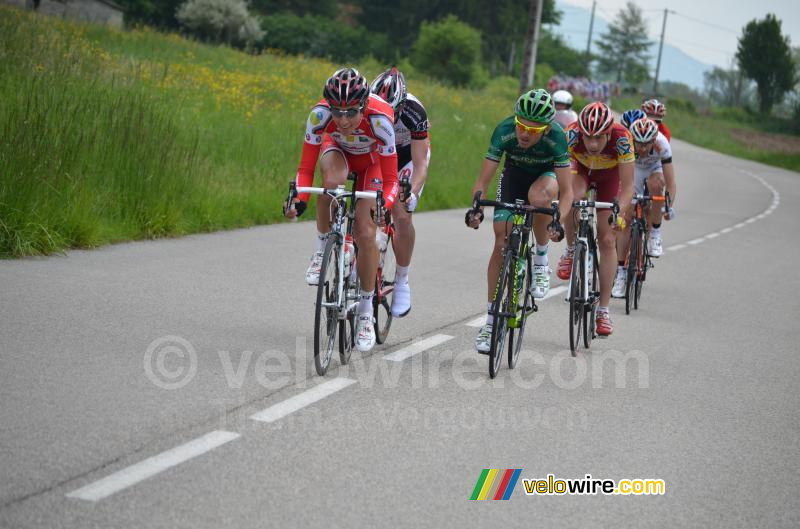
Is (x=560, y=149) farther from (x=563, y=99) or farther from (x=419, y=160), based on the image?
(x=563, y=99)

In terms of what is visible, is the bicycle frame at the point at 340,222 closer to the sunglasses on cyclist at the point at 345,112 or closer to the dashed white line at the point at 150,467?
the sunglasses on cyclist at the point at 345,112

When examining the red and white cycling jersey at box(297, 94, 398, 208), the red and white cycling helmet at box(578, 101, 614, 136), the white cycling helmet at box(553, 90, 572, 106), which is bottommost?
the red and white cycling jersey at box(297, 94, 398, 208)

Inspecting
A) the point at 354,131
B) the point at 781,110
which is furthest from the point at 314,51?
the point at 354,131

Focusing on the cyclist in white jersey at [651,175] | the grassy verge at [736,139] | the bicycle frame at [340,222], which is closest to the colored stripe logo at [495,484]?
the bicycle frame at [340,222]

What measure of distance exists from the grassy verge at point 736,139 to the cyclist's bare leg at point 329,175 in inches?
2231

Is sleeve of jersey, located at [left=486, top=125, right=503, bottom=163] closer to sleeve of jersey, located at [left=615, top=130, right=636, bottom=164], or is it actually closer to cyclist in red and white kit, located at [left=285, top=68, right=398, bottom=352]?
cyclist in red and white kit, located at [left=285, top=68, right=398, bottom=352]

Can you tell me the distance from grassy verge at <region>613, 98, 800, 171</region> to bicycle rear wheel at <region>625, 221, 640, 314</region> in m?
51.8

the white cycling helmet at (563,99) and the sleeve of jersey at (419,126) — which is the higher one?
the white cycling helmet at (563,99)

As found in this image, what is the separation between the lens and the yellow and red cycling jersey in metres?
9.59

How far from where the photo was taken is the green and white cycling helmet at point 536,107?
7930 millimetres

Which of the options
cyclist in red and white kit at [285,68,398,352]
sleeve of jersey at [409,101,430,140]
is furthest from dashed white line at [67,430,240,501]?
sleeve of jersey at [409,101,430,140]

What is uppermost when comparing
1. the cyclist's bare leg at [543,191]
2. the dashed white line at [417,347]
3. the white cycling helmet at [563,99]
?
the white cycling helmet at [563,99]

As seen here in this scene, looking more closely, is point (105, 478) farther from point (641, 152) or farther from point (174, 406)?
point (641, 152)

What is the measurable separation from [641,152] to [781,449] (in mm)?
5738
